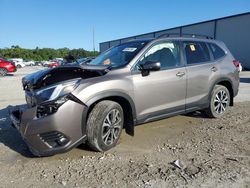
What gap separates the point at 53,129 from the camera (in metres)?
4.15

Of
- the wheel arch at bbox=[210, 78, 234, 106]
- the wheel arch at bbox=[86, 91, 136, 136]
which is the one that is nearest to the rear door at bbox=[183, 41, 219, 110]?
the wheel arch at bbox=[210, 78, 234, 106]

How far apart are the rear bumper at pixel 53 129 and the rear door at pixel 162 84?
1.17 meters

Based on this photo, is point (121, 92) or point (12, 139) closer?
point (121, 92)

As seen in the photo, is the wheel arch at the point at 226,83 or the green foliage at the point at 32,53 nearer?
the wheel arch at the point at 226,83

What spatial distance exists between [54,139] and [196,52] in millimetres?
3504

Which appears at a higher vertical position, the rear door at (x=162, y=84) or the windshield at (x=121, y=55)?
the windshield at (x=121, y=55)

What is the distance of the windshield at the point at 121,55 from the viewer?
208 inches

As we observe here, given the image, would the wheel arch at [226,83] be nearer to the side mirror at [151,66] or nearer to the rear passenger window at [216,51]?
the rear passenger window at [216,51]

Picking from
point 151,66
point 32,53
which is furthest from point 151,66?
point 32,53

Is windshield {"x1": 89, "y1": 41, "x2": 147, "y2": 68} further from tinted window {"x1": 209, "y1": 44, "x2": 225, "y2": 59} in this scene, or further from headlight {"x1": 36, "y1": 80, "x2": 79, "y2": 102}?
tinted window {"x1": 209, "y1": 44, "x2": 225, "y2": 59}

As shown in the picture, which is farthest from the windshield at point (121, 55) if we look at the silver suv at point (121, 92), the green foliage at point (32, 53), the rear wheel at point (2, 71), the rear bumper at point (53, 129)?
the green foliage at point (32, 53)

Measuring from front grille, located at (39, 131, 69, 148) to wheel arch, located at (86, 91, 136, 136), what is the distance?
21.8 inches

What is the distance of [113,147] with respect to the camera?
195 inches

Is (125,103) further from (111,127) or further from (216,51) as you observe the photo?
(216,51)
